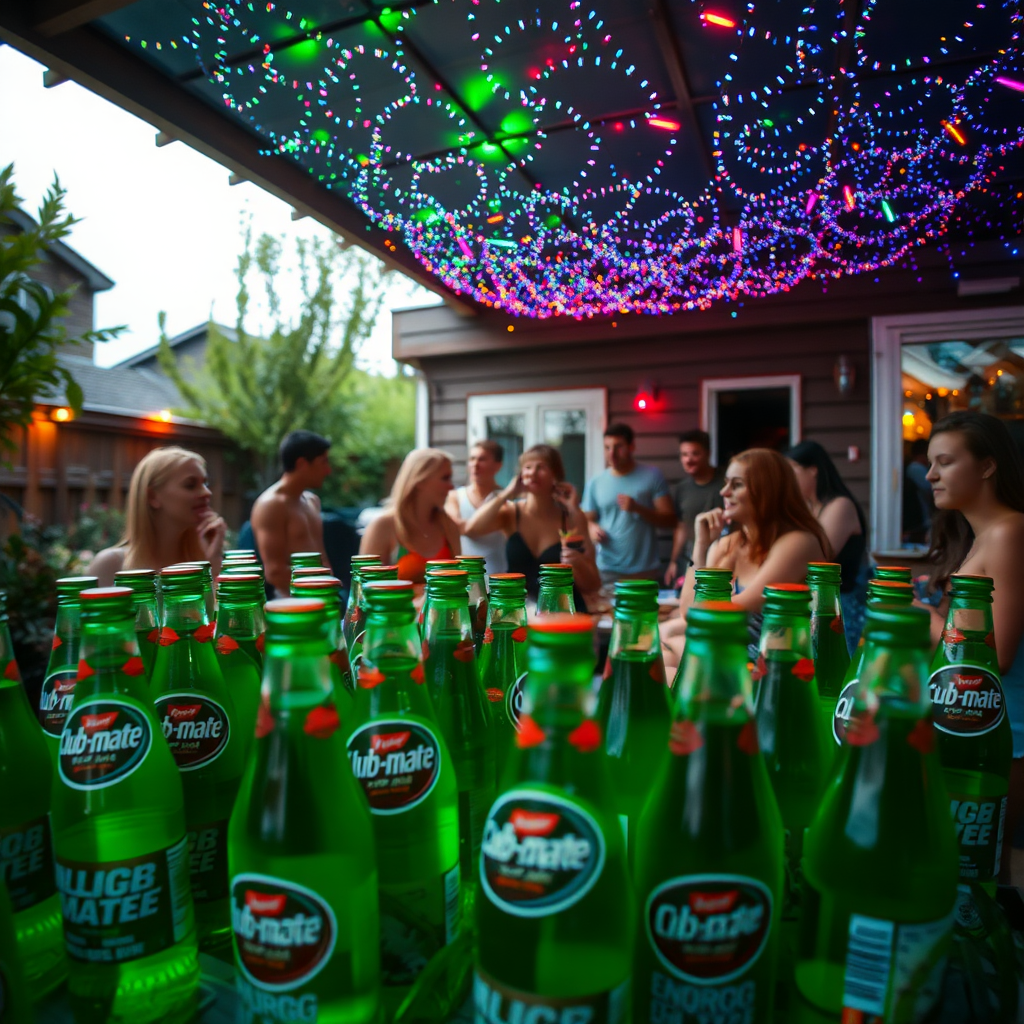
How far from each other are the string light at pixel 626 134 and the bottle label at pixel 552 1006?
325cm

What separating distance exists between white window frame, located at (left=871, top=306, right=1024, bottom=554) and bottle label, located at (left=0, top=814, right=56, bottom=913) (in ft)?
18.8

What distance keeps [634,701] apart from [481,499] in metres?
3.89

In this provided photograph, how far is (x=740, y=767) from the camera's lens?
0.65m

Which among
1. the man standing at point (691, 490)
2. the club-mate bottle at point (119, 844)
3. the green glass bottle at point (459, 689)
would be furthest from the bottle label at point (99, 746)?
the man standing at point (691, 490)

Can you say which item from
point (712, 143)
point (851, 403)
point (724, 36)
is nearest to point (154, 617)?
point (724, 36)

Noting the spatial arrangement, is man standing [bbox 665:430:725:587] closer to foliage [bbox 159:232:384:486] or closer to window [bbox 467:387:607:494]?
window [bbox 467:387:607:494]

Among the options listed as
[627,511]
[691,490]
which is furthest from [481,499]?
[691,490]

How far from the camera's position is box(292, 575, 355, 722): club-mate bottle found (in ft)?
2.24

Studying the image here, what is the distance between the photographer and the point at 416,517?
3.23 metres

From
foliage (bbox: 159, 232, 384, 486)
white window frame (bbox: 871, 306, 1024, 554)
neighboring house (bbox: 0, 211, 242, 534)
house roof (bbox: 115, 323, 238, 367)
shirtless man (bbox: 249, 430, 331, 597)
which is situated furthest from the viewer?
house roof (bbox: 115, 323, 238, 367)

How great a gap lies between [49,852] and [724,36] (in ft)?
11.8

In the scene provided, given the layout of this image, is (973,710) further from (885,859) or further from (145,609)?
(145,609)


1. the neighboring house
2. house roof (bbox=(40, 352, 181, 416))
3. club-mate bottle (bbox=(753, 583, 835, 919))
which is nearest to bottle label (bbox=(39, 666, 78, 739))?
club-mate bottle (bbox=(753, 583, 835, 919))

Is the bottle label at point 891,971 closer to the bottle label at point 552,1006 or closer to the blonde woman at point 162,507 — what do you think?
the bottle label at point 552,1006
